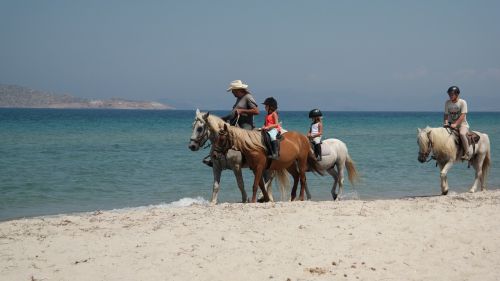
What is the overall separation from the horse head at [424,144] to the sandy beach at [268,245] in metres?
2.14

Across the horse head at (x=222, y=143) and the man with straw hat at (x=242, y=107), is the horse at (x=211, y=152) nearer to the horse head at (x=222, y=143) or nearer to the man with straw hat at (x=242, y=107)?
the horse head at (x=222, y=143)

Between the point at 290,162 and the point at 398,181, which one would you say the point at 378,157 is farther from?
the point at 290,162

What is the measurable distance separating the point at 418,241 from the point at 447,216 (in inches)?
56.3

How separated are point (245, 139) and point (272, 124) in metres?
0.69

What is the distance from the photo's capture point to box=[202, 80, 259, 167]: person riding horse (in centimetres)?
1084

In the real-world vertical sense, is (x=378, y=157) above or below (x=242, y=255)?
below

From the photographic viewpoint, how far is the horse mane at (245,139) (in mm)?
10257

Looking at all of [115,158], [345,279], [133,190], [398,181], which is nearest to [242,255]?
[345,279]

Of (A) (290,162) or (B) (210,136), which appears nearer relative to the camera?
(B) (210,136)

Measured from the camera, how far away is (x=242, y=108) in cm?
1089

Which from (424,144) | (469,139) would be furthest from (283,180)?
(469,139)

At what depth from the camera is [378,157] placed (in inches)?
1021

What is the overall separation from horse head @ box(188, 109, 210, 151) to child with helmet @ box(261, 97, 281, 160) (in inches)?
44.9

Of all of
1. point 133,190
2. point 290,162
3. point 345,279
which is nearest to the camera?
point 345,279
